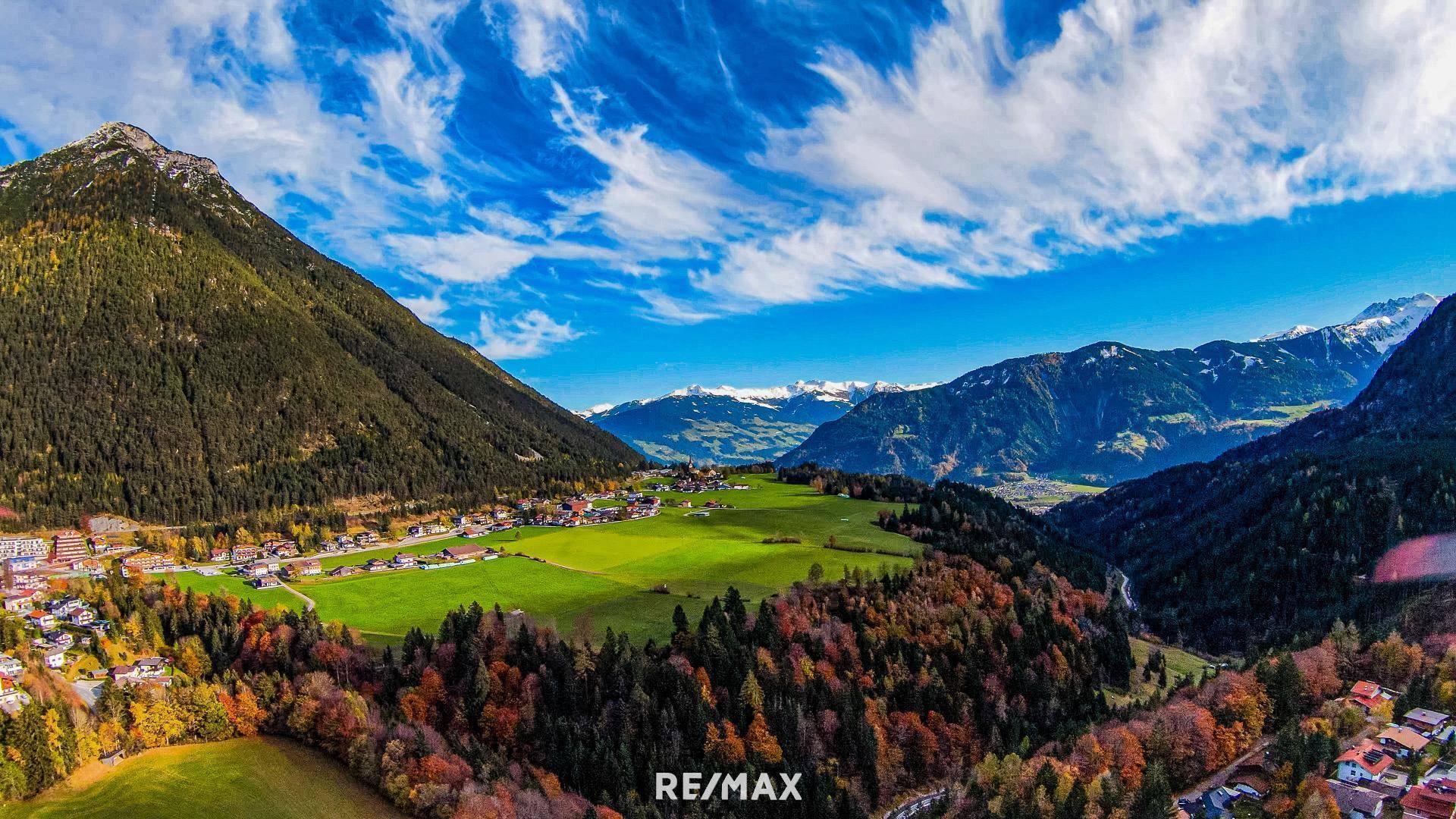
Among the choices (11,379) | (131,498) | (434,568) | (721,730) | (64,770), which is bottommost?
(721,730)

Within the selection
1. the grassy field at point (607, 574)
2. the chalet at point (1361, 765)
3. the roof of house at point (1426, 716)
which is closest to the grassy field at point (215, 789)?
the grassy field at point (607, 574)

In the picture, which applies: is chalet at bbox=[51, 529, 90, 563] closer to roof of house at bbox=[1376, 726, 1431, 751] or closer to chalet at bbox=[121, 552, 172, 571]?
chalet at bbox=[121, 552, 172, 571]

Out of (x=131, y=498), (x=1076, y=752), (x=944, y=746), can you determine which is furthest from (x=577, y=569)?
(x=131, y=498)

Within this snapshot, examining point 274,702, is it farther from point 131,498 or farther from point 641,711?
point 131,498

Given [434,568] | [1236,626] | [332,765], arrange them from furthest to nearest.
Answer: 1. [1236,626]
2. [434,568]
3. [332,765]

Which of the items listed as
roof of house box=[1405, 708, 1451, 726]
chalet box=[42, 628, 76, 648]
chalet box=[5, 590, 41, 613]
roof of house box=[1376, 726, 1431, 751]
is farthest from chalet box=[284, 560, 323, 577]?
roof of house box=[1405, 708, 1451, 726]

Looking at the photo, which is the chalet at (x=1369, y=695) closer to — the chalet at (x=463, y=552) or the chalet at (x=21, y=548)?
the chalet at (x=463, y=552)
